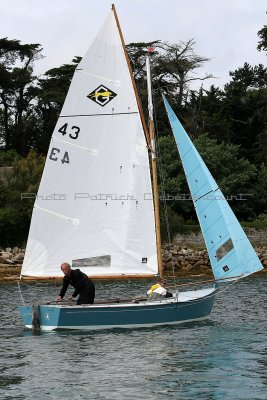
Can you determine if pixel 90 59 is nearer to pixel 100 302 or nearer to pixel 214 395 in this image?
pixel 100 302

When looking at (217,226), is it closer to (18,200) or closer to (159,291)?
(159,291)

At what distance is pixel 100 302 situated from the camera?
2759 cm

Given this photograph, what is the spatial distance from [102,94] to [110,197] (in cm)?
315

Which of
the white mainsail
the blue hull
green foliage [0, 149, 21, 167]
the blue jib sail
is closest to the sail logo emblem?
the white mainsail

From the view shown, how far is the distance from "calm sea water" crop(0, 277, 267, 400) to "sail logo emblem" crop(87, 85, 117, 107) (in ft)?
22.9

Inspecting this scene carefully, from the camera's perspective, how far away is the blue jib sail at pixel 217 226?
90.5 ft

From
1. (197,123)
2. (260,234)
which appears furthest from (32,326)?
(197,123)

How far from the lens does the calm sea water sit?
1906cm

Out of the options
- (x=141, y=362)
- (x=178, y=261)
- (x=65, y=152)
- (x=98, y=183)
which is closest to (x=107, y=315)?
(x=98, y=183)

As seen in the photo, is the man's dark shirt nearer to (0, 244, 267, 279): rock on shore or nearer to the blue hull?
the blue hull

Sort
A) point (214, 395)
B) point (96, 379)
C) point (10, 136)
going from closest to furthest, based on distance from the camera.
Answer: point (214, 395) < point (96, 379) < point (10, 136)

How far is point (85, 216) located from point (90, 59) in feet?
15.7

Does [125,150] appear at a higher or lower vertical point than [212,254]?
higher

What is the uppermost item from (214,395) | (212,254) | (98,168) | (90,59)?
(90,59)
